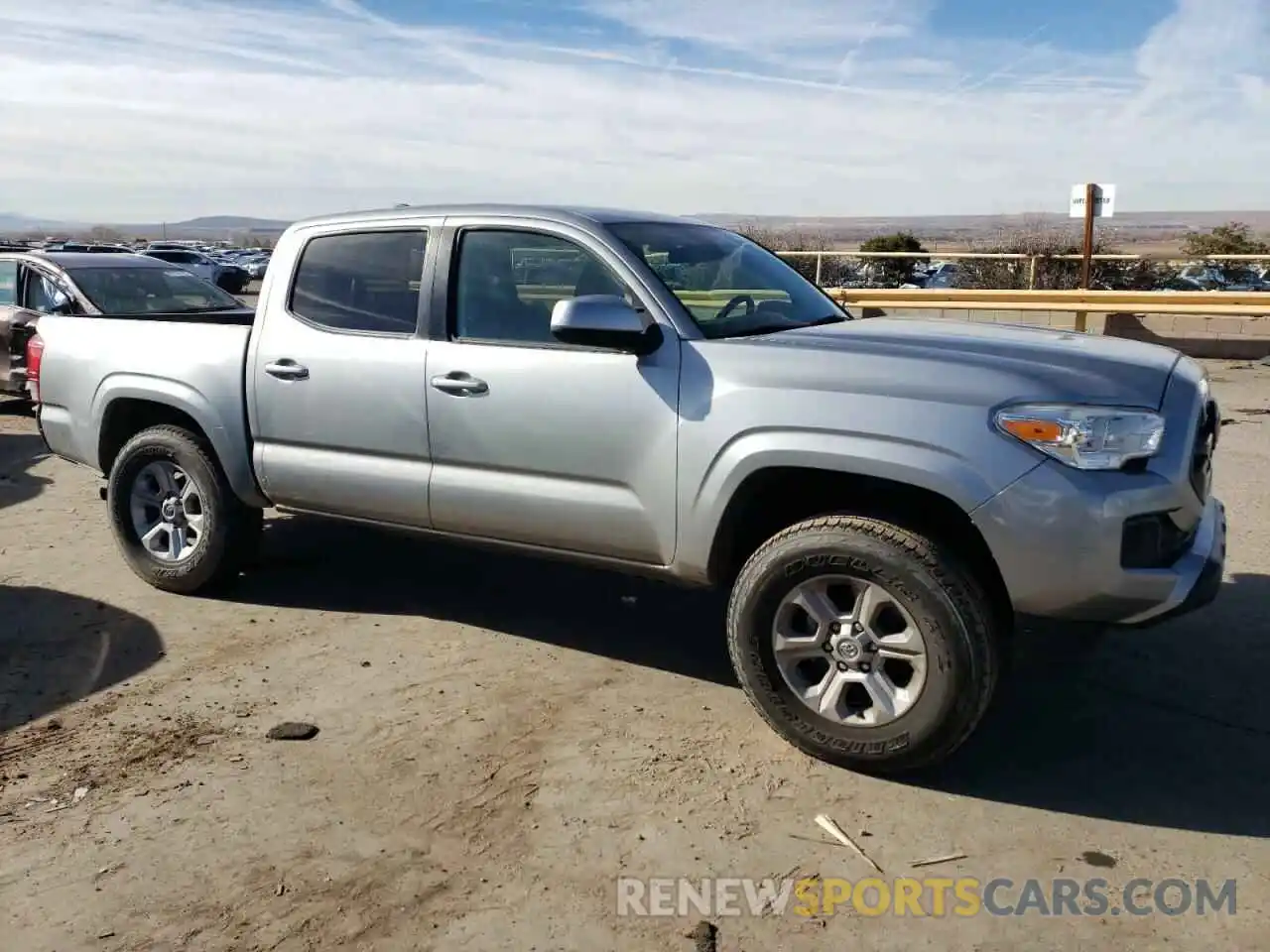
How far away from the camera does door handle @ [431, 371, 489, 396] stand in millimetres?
4516

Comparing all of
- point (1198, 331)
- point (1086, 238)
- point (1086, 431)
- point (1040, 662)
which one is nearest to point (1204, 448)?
point (1086, 431)

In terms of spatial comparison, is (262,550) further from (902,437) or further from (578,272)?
(902,437)

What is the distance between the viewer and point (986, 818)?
11.6 ft

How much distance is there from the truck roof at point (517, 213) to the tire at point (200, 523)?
1.28m

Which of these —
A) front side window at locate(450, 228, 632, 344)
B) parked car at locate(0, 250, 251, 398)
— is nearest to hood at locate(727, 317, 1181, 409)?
front side window at locate(450, 228, 632, 344)

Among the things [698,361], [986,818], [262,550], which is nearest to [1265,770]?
[986,818]

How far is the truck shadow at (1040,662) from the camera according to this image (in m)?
3.69

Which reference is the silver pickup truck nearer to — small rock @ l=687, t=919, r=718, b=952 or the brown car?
small rock @ l=687, t=919, r=718, b=952

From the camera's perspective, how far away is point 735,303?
4.59 metres

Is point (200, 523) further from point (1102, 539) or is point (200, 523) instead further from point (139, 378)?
point (1102, 539)

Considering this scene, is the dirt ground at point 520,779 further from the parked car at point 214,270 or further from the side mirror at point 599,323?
the parked car at point 214,270

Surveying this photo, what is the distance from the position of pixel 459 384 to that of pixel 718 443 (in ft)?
3.89

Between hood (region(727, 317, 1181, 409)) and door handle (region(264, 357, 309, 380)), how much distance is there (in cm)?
203

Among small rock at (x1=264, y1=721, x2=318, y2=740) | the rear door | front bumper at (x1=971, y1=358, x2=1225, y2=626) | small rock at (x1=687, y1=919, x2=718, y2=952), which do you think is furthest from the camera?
the rear door
